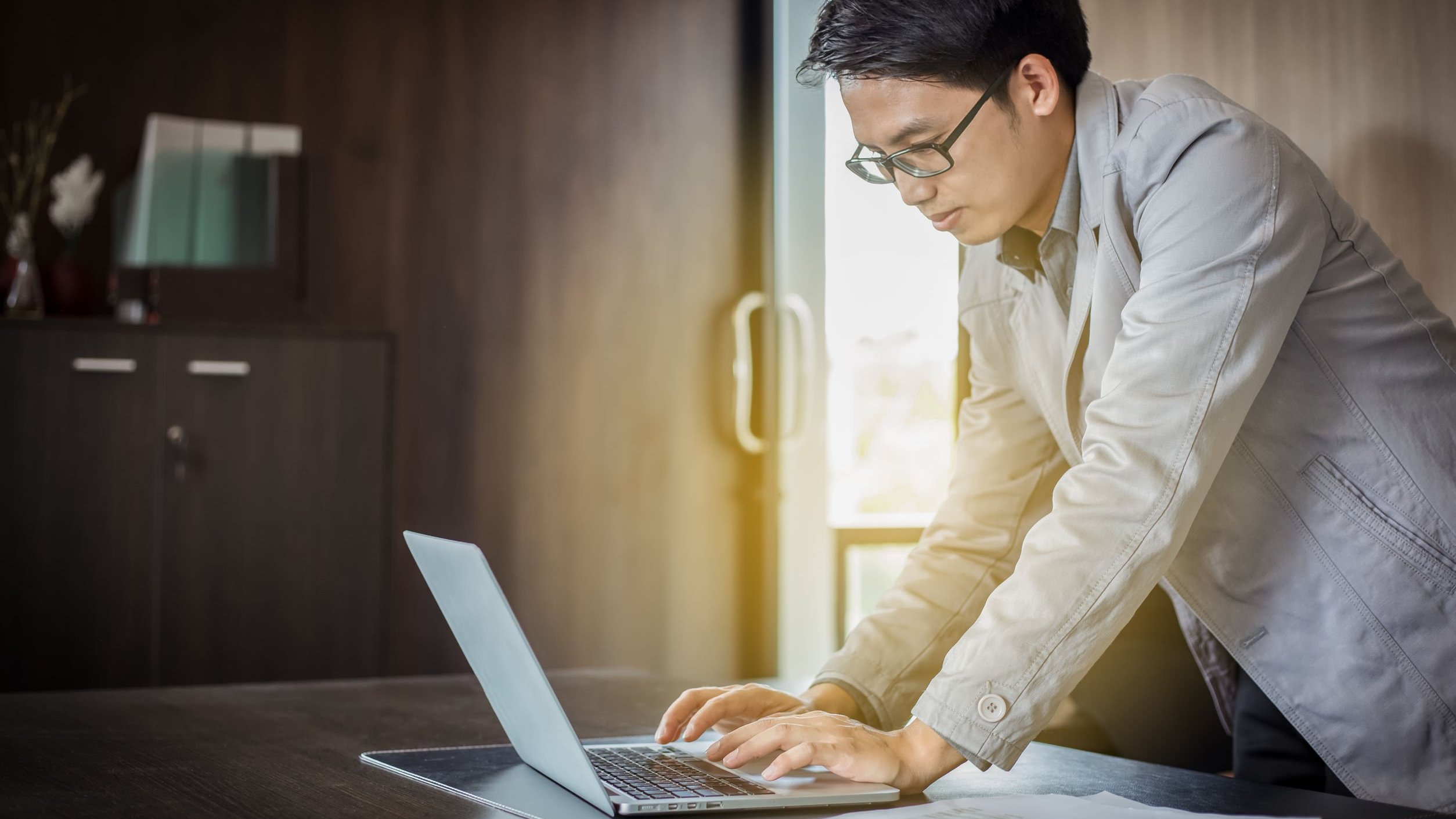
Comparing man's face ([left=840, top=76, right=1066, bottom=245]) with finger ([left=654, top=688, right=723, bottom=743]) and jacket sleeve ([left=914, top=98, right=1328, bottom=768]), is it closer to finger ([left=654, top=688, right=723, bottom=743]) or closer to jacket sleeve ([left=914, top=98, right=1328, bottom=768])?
jacket sleeve ([left=914, top=98, right=1328, bottom=768])

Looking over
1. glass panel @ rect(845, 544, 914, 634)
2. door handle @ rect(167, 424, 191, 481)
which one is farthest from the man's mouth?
glass panel @ rect(845, 544, 914, 634)

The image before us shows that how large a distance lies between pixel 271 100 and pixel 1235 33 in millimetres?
2694

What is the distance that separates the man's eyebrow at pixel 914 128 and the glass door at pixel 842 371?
95.8 inches

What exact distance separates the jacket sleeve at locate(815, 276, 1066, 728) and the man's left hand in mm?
358

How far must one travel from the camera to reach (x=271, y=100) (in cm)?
368

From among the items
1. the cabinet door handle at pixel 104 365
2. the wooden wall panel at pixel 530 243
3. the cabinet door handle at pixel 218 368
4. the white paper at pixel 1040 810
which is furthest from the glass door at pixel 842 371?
the white paper at pixel 1040 810

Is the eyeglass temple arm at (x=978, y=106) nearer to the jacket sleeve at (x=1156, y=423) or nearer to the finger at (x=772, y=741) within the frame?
the jacket sleeve at (x=1156, y=423)

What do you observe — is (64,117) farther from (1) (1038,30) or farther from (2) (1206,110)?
(2) (1206,110)

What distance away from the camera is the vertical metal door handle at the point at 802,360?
4156mm

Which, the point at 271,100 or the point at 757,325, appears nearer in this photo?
the point at 271,100

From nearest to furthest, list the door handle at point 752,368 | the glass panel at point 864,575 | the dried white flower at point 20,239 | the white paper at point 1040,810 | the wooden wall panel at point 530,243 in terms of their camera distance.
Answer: the white paper at point 1040,810 < the dried white flower at point 20,239 < the wooden wall panel at point 530,243 < the glass panel at point 864,575 < the door handle at point 752,368

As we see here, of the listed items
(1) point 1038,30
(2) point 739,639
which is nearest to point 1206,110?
(1) point 1038,30

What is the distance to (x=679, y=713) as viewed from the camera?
1.22 meters

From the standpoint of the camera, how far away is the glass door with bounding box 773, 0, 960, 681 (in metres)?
3.88
